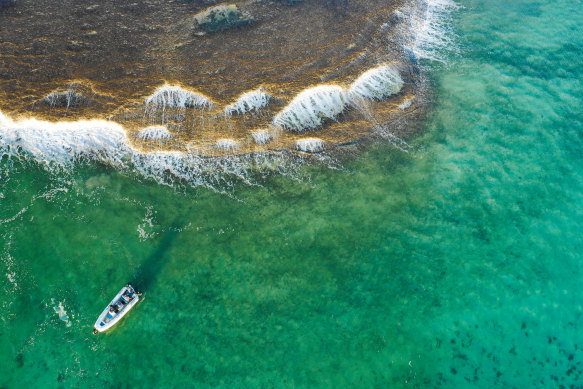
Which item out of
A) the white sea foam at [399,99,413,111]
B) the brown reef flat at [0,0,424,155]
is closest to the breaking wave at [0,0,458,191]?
the brown reef flat at [0,0,424,155]

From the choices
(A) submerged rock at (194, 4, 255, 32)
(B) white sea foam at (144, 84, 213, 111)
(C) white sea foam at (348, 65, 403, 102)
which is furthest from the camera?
(A) submerged rock at (194, 4, 255, 32)

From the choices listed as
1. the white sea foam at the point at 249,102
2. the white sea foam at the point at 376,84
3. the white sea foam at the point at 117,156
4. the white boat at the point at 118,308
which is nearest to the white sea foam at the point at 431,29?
the white sea foam at the point at 376,84

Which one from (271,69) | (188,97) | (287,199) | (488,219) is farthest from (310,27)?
(488,219)

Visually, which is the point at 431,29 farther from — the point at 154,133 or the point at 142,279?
the point at 142,279

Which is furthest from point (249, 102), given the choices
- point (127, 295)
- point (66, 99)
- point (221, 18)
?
point (127, 295)

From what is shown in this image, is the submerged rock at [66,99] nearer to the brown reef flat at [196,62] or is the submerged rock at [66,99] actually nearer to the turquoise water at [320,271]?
the brown reef flat at [196,62]

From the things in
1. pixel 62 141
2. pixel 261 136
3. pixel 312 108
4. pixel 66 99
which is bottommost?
pixel 261 136

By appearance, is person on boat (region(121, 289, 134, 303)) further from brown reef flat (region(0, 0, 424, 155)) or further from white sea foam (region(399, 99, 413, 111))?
white sea foam (region(399, 99, 413, 111))
